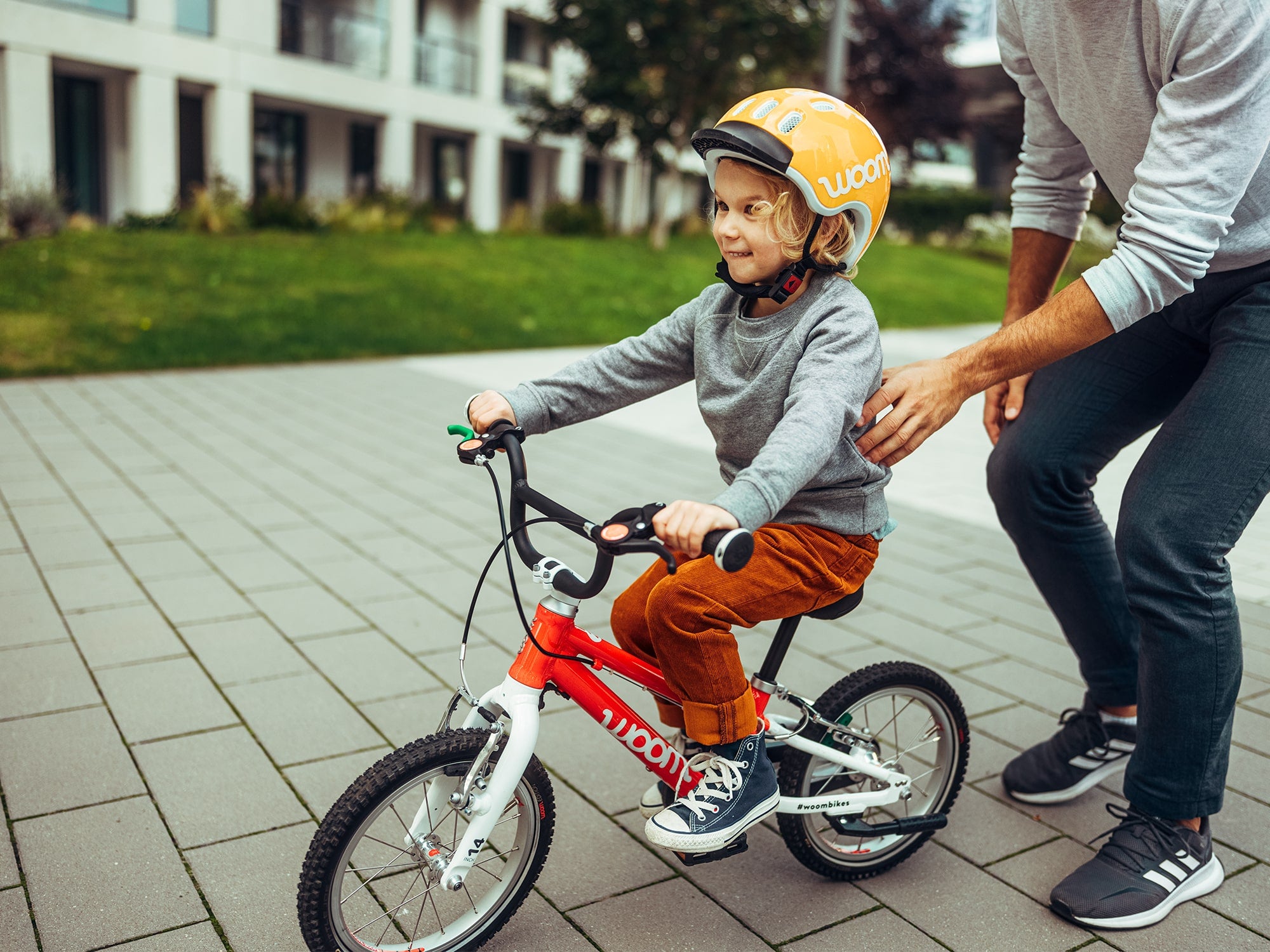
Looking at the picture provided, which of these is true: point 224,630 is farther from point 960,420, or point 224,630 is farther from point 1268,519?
point 960,420

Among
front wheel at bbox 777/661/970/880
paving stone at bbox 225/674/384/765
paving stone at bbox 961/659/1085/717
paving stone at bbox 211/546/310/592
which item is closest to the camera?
front wheel at bbox 777/661/970/880

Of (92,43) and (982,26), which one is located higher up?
(92,43)

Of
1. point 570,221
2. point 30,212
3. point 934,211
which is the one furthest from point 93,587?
point 934,211

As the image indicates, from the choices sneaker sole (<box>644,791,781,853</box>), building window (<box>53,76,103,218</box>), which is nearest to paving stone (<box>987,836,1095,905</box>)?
sneaker sole (<box>644,791,781,853</box>)

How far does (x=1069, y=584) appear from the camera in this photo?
278 cm

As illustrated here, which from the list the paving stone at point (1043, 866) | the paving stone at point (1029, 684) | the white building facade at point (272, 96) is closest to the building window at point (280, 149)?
the white building facade at point (272, 96)

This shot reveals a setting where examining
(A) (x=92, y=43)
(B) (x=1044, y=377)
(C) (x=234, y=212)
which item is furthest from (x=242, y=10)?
(B) (x=1044, y=377)

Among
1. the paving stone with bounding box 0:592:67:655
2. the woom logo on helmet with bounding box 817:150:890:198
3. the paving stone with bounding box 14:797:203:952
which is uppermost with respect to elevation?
the woom logo on helmet with bounding box 817:150:890:198

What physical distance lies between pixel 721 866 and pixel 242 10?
69.9 ft

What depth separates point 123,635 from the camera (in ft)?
12.0

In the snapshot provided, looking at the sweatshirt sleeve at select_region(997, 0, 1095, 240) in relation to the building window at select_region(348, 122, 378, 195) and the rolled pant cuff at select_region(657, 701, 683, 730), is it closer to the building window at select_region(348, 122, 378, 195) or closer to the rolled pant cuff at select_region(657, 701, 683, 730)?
the rolled pant cuff at select_region(657, 701, 683, 730)

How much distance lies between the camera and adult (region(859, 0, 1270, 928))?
2.04m

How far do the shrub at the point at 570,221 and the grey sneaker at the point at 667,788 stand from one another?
17.0m

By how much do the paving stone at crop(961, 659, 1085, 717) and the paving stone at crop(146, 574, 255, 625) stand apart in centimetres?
254
